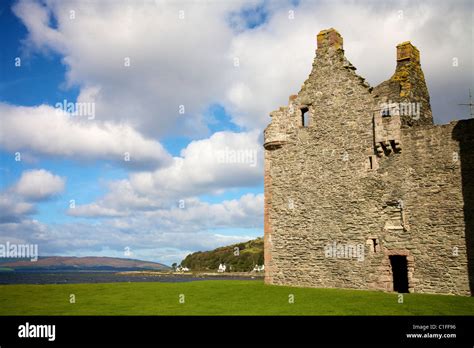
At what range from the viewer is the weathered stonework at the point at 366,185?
1969 cm

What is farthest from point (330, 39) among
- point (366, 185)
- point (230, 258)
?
point (230, 258)

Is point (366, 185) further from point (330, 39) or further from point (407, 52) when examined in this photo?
point (330, 39)

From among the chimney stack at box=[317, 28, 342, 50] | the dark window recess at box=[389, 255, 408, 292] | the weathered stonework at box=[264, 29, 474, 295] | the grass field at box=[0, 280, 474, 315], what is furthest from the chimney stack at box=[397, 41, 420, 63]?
the grass field at box=[0, 280, 474, 315]

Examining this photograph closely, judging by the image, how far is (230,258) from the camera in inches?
5089

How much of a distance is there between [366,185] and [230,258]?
109710 millimetres

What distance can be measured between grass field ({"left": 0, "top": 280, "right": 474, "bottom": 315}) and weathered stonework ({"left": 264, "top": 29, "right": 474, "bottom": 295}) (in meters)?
1.83

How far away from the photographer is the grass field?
14891 millimetres

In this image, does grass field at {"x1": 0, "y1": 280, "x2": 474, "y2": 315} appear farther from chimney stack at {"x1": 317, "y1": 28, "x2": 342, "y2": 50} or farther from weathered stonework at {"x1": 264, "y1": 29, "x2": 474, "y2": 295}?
chimney stack at {"x1": 317, "y1": 28, "x2": 342, "y2": 50}

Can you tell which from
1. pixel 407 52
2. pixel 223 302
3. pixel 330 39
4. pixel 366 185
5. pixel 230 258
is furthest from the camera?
pixel 230 258

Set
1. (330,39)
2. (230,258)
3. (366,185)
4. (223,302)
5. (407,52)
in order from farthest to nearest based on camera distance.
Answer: (230,258) < (330,39) < (407,52) < (366,185) < (223,302)

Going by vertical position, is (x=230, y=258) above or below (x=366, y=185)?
below

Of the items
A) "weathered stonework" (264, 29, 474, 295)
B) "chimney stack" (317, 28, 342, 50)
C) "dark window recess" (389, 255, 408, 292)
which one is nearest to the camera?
"weathered stonework" (264, 29, 474, 295)
